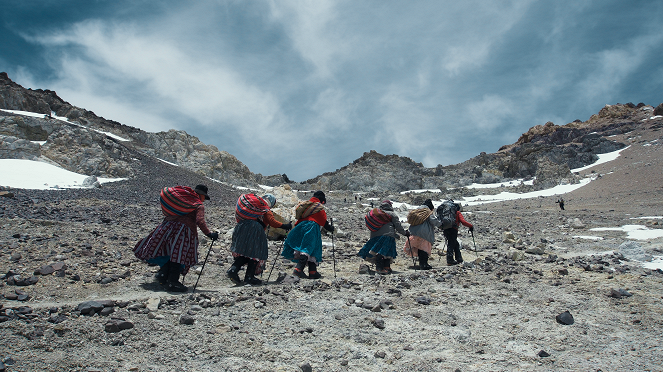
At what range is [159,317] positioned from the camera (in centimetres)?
357

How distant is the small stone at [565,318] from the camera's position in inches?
148

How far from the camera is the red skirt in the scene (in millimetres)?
4844

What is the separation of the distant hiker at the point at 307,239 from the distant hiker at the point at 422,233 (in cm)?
217

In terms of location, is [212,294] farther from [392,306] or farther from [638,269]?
[638,269]

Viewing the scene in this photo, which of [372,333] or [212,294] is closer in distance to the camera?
[372,333]

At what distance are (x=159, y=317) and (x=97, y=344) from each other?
0.64 m

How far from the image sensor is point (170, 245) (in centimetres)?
489

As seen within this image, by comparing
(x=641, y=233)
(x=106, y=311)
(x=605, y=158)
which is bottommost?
(x=106, y=311)

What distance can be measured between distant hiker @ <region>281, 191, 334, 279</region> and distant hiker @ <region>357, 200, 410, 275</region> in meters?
1.07

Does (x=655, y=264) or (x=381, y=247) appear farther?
(x=381, y=247)

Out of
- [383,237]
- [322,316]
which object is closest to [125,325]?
[322,316]

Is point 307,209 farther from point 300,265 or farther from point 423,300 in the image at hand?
point 423,300

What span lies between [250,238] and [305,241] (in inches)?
41.3

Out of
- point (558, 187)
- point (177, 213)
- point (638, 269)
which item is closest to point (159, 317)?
point (177, 213)
